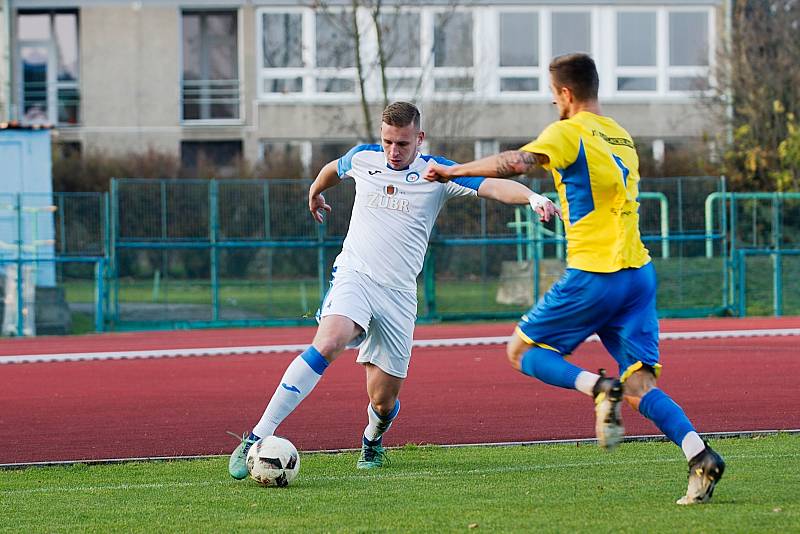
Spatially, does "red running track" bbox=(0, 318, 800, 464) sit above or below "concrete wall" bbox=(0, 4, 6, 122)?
below

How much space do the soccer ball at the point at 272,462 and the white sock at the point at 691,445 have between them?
2.22 m

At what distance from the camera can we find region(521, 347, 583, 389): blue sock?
625 centimetres

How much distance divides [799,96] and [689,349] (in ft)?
48.2

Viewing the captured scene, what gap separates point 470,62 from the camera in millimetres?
35500

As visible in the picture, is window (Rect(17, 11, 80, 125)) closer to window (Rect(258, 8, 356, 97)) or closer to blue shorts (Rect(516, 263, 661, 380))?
window (Rect(258, 8, 356, 97))

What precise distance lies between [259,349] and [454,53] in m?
18.7

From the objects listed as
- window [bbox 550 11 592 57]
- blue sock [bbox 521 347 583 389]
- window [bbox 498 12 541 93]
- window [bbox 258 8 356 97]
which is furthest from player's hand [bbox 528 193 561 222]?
window [bbox 550 11 592 57]

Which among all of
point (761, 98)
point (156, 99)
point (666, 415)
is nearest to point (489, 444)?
point (666, 415)

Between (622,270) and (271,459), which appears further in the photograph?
(271,459)

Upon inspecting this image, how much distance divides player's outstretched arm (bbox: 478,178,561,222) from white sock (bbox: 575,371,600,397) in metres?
0.83

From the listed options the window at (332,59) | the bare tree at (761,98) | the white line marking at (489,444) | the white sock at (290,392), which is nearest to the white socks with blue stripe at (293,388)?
the white sock at (290,392)

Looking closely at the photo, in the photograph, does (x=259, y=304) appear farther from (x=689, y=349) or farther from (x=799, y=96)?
(x=799, y=96)

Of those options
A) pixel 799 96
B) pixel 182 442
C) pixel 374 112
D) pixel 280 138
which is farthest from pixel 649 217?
pixel 182 442

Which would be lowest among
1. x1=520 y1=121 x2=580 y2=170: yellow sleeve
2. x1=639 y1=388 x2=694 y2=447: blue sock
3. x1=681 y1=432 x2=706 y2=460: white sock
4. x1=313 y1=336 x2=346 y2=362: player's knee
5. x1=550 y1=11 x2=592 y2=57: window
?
x1=681 y1=432 x2=706 y2=460: white sock
